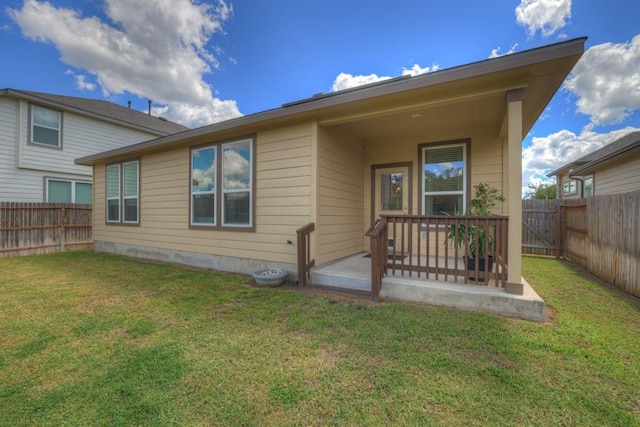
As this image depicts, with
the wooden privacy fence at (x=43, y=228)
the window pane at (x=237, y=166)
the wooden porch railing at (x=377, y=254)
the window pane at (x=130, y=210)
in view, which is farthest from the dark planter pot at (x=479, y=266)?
the wooden privacy fence at (x=43, y=228)

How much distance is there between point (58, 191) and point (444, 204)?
12.9 m

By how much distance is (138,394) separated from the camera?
177 centimetres

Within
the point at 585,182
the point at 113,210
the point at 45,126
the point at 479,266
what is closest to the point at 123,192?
the point at 113,210

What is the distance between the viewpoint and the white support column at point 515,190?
3.01m

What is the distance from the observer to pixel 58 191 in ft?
31.6

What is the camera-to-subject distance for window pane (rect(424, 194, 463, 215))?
501cm

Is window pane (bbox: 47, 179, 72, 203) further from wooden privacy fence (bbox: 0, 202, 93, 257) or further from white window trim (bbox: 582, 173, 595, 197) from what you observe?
white window trim (bbox: 582, 173, 595, 197)

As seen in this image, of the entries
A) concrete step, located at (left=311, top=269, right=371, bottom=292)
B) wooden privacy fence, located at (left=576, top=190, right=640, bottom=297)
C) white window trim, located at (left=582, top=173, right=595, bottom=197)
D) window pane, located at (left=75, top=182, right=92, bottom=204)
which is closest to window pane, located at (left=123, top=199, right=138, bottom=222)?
window pane, located at (left=75, top=182, right=92, bottom=204)

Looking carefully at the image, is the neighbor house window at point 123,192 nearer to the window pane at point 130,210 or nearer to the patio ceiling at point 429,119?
the window pane at point 130,210

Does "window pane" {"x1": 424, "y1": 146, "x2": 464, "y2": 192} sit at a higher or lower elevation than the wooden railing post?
higher

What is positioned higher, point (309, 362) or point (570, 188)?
point (570, 188)

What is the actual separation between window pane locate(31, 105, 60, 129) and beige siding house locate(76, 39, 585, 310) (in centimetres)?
535

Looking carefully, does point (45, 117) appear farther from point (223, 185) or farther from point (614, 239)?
point (614, 239)

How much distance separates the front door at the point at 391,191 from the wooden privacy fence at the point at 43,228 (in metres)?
9.52
